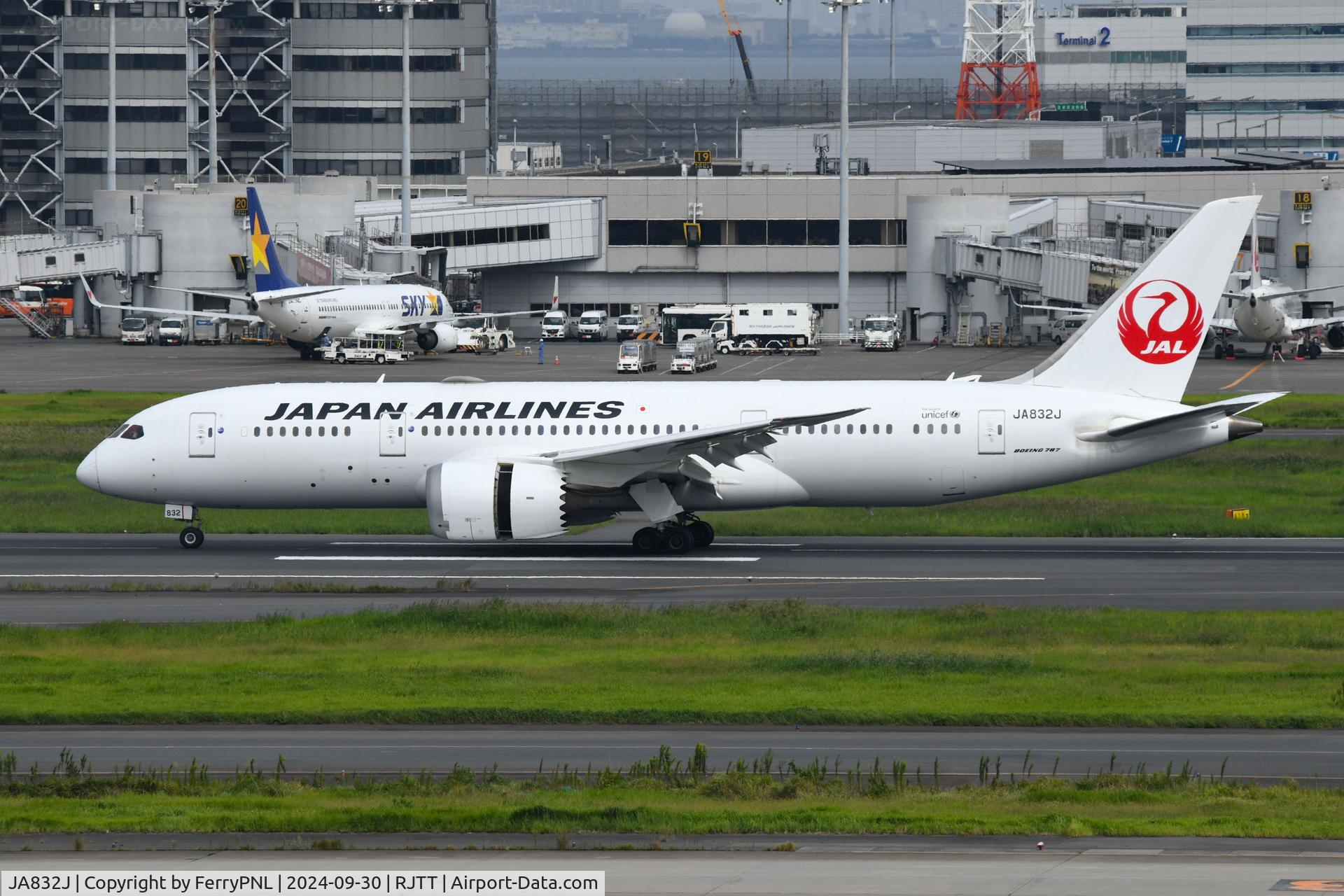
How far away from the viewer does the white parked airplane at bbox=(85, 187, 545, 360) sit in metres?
100

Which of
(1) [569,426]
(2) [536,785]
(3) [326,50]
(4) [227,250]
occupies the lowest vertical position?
(2) [536,785]

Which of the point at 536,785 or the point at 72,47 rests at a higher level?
the point at 72,47

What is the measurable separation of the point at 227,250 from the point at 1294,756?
351 feet

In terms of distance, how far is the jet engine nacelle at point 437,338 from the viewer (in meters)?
105

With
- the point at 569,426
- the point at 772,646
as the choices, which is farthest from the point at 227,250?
the point at 772,646

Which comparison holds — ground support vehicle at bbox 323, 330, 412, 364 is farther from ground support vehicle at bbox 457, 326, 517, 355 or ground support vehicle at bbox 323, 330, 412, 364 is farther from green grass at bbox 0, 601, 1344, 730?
green grass at bbox 0, 601, 1344, 730

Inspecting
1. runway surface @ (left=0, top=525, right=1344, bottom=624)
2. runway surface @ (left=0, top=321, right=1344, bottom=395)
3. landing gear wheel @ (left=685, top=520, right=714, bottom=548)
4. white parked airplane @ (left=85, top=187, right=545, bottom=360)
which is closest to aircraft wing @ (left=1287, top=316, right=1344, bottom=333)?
runway surface @ (left=0, top=321, right=1344, bottom=395)

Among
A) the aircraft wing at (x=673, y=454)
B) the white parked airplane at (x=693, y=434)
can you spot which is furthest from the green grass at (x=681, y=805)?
the white parked airplane at (x=693, y=434)

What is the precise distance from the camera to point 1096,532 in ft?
154

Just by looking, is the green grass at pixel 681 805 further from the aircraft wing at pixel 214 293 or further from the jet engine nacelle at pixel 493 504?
the aircraft wing at pixel 214 293

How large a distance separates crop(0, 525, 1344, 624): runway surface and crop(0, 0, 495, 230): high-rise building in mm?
130010

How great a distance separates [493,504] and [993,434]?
41.0ft

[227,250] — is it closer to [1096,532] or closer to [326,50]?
[326,50]

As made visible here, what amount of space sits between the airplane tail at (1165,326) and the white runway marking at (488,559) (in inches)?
394
